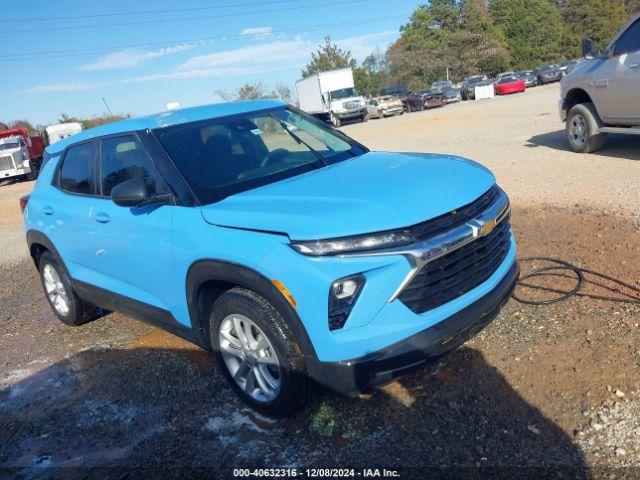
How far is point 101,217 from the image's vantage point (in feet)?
13.3

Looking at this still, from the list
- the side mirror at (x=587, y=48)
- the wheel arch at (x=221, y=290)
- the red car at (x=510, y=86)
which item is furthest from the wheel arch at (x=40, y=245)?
the red car at (x=510, y=86)

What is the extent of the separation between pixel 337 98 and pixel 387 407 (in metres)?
33.6

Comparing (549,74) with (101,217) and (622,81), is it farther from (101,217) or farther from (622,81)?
(101,217)

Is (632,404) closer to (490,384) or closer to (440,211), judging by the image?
(490,384)

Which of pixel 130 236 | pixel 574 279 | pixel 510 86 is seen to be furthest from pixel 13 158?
pixel 510 86

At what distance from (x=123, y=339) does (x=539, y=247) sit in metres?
4.10

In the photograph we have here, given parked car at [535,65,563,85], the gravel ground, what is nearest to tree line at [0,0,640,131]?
parked car at [535,65,563,85]

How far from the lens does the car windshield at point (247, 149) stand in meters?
3.54

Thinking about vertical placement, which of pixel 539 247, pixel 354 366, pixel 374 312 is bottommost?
pixel 539 247

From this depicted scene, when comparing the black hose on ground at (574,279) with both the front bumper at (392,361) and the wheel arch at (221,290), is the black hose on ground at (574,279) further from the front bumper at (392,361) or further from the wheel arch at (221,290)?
the wheel arch at (221,290)

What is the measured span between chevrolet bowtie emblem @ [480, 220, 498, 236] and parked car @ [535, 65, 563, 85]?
152 ft

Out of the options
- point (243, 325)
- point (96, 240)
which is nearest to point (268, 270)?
point (243, 325)

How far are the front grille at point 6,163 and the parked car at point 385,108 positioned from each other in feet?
73.4

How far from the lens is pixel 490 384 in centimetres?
326
